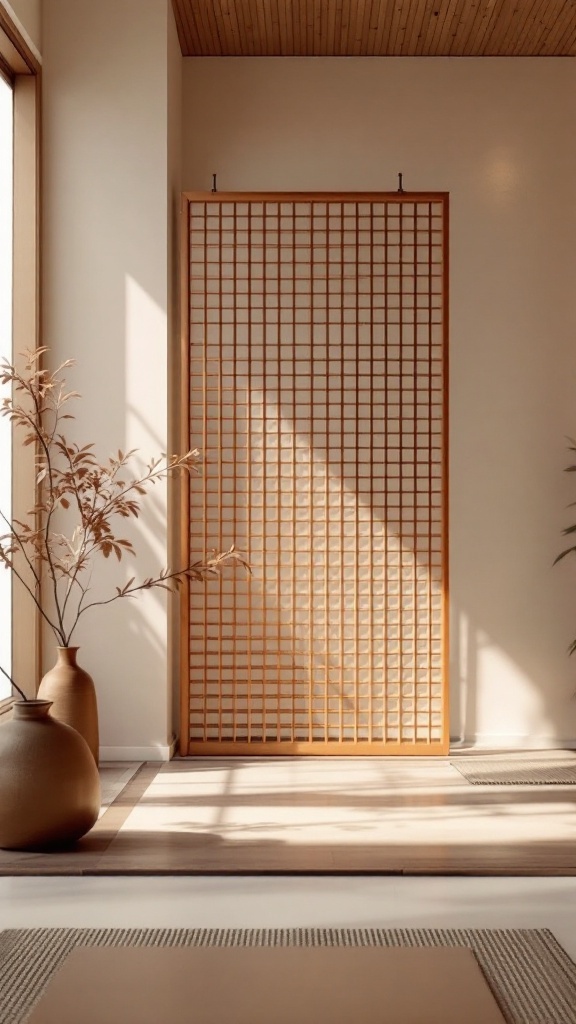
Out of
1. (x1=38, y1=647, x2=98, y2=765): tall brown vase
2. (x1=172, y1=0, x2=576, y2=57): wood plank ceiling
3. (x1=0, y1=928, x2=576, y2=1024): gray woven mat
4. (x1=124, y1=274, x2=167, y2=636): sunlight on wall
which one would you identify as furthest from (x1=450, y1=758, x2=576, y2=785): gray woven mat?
(x1=172, y1=0, x2=576, y2=57): wood plank ceiling

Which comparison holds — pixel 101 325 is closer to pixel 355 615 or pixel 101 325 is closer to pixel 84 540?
pixel 84 540

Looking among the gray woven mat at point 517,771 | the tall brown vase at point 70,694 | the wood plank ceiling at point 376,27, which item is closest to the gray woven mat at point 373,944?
the tall brown vase at point 70,694

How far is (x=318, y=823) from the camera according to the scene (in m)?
3.73

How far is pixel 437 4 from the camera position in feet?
15.8

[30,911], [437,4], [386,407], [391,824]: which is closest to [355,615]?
[386,407]

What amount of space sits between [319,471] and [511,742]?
1719mm

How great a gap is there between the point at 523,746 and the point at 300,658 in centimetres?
124

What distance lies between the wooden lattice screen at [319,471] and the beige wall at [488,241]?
0.22 meters

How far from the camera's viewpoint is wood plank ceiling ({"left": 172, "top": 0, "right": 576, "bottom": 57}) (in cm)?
482

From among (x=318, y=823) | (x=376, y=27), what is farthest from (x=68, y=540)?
(x=376, y=27)

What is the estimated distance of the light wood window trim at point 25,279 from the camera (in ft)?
15.3

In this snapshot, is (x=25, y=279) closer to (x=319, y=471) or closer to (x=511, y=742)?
(x=319, y=471)

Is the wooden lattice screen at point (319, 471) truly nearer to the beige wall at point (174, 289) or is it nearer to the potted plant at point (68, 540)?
the beige wall at point (174, 289)

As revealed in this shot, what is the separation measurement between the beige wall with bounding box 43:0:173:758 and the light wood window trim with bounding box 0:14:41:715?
0.09m
